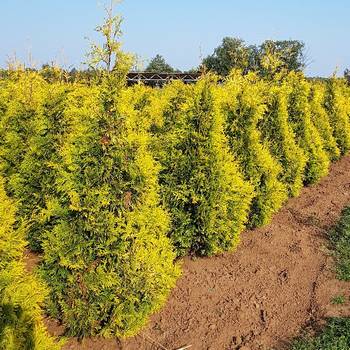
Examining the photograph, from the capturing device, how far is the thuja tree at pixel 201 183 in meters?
8.14

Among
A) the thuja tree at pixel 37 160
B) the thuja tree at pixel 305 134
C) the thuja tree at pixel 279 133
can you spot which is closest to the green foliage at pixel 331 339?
the thuja tree at pixel 37 160

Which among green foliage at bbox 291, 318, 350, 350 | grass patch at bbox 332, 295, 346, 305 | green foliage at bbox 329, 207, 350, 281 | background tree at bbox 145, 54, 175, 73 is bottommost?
green foliage at bbox 291, 318, 350, 350

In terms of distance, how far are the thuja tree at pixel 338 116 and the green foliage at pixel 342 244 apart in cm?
813

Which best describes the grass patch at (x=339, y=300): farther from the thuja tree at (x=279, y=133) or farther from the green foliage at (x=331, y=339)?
the thuja tree at (x=279, y=133)

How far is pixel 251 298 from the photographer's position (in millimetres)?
7359

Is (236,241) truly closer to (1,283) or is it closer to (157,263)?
(157,263)

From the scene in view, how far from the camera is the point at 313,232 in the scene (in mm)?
10180

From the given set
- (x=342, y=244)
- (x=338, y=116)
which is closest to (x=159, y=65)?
(x=338, y=116)

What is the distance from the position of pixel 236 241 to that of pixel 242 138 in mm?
2471

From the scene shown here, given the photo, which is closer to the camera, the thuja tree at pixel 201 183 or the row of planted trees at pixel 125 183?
the row of planted trees at pixel 125 183

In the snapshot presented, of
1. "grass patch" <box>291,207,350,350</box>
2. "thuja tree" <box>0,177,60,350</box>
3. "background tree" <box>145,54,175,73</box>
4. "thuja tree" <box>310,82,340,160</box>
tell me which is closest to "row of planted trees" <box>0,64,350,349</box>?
"thuja tree" <box>0,177,60,350</box>

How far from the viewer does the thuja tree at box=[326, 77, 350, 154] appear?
1862cm

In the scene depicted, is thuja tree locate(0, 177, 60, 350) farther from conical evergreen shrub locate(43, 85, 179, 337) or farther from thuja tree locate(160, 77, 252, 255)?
thuja tree locate(160, 77, 252, 255)

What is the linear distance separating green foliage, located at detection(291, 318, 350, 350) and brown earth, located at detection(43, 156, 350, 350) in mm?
238
